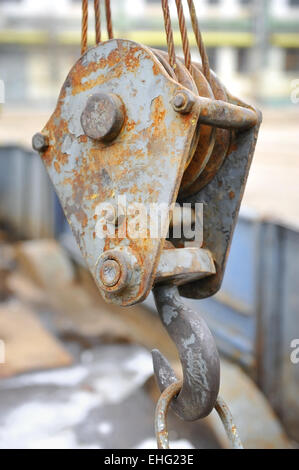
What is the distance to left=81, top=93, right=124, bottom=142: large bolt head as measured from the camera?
70 centimetres

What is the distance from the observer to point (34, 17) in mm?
15367

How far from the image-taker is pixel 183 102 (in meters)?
0.66

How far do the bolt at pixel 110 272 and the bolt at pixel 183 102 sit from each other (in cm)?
20

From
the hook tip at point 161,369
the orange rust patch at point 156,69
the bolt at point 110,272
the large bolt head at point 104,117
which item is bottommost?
the hook tip at point 161,369

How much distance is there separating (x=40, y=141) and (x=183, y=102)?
0.24 meters

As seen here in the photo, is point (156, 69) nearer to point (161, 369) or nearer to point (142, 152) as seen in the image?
point (142, 152)

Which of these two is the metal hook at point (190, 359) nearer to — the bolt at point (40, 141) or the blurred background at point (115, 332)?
the bolt at point (40, 141)

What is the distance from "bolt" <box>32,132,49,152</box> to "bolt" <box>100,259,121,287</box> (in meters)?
0.21

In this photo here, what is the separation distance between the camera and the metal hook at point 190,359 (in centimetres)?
68

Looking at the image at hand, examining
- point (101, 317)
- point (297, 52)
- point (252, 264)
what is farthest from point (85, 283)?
point (297, 52)

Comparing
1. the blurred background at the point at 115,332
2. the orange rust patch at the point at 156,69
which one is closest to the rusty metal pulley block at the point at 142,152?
the orange rust patch at the point at 156,69

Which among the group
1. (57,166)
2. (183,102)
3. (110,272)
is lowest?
(110,272)

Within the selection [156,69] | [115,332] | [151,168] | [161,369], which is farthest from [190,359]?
[115,332]
